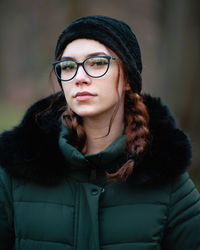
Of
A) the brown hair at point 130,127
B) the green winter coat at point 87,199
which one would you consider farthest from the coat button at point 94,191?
the brown hair at point 130,127

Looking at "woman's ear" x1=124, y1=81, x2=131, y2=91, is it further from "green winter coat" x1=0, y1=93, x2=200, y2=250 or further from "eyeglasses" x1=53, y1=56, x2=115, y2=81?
"green winter coat" x1=0, y1=93, x2=200, y2=250

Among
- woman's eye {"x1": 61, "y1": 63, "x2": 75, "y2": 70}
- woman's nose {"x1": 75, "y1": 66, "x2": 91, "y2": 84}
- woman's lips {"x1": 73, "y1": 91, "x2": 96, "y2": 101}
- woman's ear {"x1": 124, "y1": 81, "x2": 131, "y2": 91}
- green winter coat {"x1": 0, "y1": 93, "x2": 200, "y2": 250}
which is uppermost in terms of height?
woman's eye {"x1": 61, "y1": 63, "x2": 75, "y2": 70}

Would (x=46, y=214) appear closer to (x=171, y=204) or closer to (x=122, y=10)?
(x=171, y=204)

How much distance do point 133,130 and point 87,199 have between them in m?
0.63

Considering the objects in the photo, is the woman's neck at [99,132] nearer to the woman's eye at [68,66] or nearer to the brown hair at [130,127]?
the brown hair at [130,127]

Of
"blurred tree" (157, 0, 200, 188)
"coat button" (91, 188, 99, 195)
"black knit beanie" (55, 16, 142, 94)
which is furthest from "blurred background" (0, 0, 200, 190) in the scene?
"coat button" (91, 188, 99, 195)

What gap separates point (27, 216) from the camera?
6.79ft

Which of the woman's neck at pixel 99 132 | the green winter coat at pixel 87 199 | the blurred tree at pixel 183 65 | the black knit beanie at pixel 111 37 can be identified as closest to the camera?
the green winter coat at pixel 87 199

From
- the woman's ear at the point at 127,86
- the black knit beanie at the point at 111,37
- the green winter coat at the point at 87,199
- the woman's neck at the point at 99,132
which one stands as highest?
the black knit beanie at the point at 111,37

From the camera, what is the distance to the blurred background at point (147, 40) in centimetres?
493

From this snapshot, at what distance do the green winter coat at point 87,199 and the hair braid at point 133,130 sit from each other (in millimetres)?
61

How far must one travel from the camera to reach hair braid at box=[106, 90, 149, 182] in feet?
6.92

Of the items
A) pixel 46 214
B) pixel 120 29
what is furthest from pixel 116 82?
pixel 46 214

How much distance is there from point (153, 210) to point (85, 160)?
56 centimetres
